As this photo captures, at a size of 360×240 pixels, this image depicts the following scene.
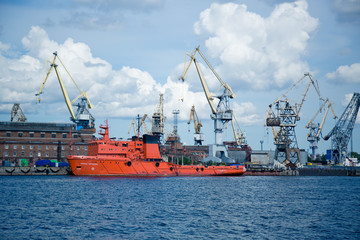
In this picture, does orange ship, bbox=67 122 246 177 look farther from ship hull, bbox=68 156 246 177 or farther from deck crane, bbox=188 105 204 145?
deck crane, bbox=188 105 204 145

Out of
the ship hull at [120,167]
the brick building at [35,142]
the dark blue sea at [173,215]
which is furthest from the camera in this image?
the brick building at [35,142]

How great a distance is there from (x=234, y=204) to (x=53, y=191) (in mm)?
25282

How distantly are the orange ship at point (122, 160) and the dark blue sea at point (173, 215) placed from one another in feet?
77.3

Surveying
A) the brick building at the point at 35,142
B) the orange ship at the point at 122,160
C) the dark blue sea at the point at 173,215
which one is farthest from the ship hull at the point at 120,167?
the brick building at the point at 35,142

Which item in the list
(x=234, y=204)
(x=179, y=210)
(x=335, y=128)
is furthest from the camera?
(x=335, y=128)

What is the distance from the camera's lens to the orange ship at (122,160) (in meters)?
78.6

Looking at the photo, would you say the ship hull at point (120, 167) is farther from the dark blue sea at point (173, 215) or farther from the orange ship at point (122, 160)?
the dark blue sea at point (173, 215)

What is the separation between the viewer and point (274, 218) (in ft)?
119

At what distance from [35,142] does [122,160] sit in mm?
46038

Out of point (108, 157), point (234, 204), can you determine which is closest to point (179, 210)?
point (234, 204)

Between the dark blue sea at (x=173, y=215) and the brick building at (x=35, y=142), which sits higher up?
the brick building at (x=35, y=142)

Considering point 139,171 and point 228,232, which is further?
point 139,171

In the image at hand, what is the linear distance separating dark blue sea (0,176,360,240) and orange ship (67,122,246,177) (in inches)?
927

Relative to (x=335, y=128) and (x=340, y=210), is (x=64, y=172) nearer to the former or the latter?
(x=340, y=210)
